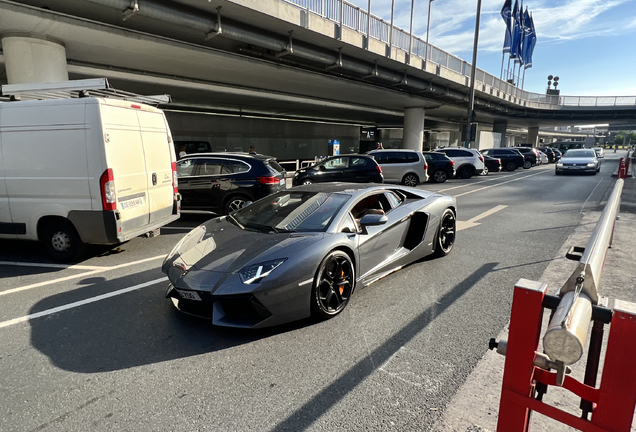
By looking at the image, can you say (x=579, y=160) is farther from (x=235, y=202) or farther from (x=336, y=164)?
(x=235, y=202)

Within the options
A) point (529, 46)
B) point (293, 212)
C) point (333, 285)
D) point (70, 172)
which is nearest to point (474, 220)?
point (293, 212)

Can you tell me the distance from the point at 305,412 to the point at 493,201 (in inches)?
427

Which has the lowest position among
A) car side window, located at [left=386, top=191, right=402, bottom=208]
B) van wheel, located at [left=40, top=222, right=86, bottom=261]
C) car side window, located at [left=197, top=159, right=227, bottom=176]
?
van wheel, located at [left=40, top=222, right=86, bottom=261]

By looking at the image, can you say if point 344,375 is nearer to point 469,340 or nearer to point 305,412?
point 305,412

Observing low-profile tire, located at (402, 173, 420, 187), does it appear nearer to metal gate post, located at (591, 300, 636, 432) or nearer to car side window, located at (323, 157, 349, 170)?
car side window, located at (323, 157, 349, 170)

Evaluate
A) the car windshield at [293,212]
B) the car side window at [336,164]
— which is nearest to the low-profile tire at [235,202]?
the car windshield at [293,212]

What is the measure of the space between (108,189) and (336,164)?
30.8ft

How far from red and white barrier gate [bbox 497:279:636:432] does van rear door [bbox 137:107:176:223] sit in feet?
18.6

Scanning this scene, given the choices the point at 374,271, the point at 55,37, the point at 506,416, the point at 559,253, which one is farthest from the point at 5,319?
the point at 55,37

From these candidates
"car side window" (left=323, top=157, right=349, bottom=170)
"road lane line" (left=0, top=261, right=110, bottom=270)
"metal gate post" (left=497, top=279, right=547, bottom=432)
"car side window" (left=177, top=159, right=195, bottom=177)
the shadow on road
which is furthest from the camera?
"car side window" (left=323, top=157, right=349, bottom=170)

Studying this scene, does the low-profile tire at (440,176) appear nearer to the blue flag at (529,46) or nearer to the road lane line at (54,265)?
the road lane line at (54,265)

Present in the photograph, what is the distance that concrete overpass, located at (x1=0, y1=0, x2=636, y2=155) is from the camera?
10.3 meters

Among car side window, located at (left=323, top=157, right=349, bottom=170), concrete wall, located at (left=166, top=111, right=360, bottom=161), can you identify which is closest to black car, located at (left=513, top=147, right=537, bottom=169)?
concrete wall, located at (left=166, top=111, right=360, bottom=161)

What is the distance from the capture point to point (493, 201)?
1158 cm
